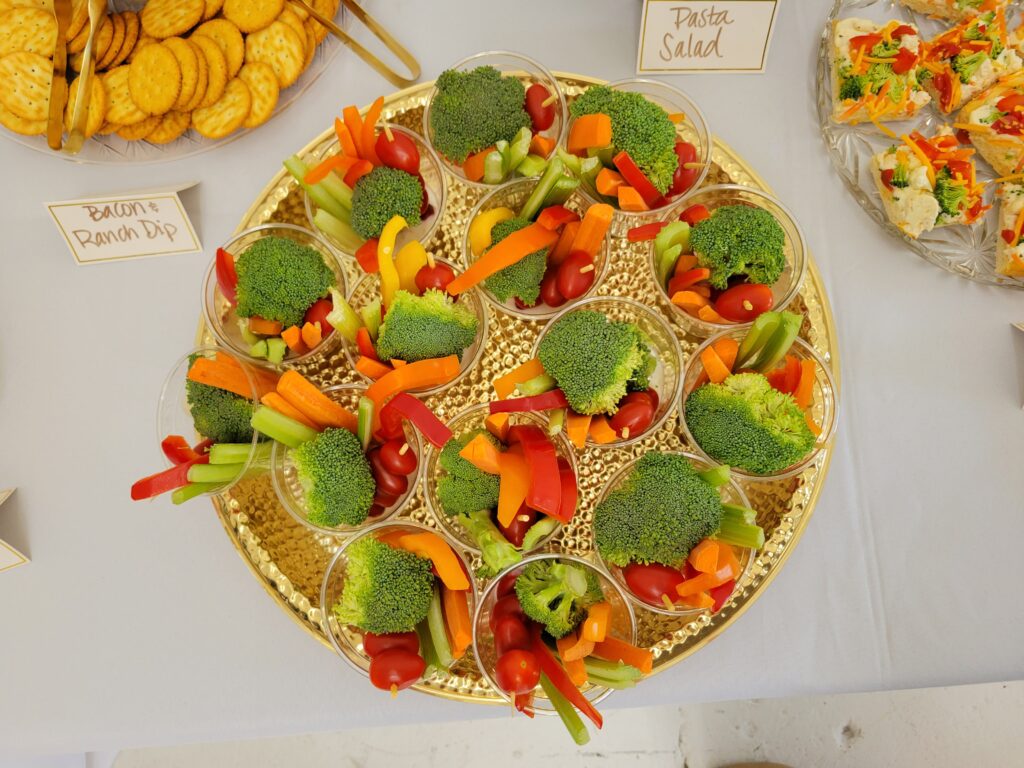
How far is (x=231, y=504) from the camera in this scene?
97 cm

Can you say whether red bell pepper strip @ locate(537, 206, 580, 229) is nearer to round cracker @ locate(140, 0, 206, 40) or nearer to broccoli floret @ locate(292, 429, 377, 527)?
broccoli floret @ locate(292, 429, 377, 527)

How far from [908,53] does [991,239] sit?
298 mm

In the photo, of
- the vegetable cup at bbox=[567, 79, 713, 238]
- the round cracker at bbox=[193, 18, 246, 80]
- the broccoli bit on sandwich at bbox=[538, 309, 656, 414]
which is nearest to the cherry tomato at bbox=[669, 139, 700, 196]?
the vegetable cup at bbox=[567, 79, 713, 238]

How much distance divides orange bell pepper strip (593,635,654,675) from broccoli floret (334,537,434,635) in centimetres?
22

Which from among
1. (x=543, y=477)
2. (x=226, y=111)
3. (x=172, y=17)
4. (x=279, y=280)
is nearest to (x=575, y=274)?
(x=543, y=477)

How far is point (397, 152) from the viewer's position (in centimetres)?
91

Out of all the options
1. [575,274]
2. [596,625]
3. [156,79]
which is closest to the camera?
[596,625]

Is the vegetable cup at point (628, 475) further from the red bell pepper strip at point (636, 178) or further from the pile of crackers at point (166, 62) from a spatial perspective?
the pile of crackers at point (166, 62)

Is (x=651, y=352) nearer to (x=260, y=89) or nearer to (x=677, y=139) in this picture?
(x=677, y=139)

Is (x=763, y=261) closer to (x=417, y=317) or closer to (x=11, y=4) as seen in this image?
(x=417, y=317)

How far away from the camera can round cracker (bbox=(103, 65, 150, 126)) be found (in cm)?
99

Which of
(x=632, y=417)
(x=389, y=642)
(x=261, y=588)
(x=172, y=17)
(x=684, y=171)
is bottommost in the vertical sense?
(x=261, y=588)

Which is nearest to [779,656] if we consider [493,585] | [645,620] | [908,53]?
[645,620]

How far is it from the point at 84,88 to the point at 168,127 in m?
0.11
